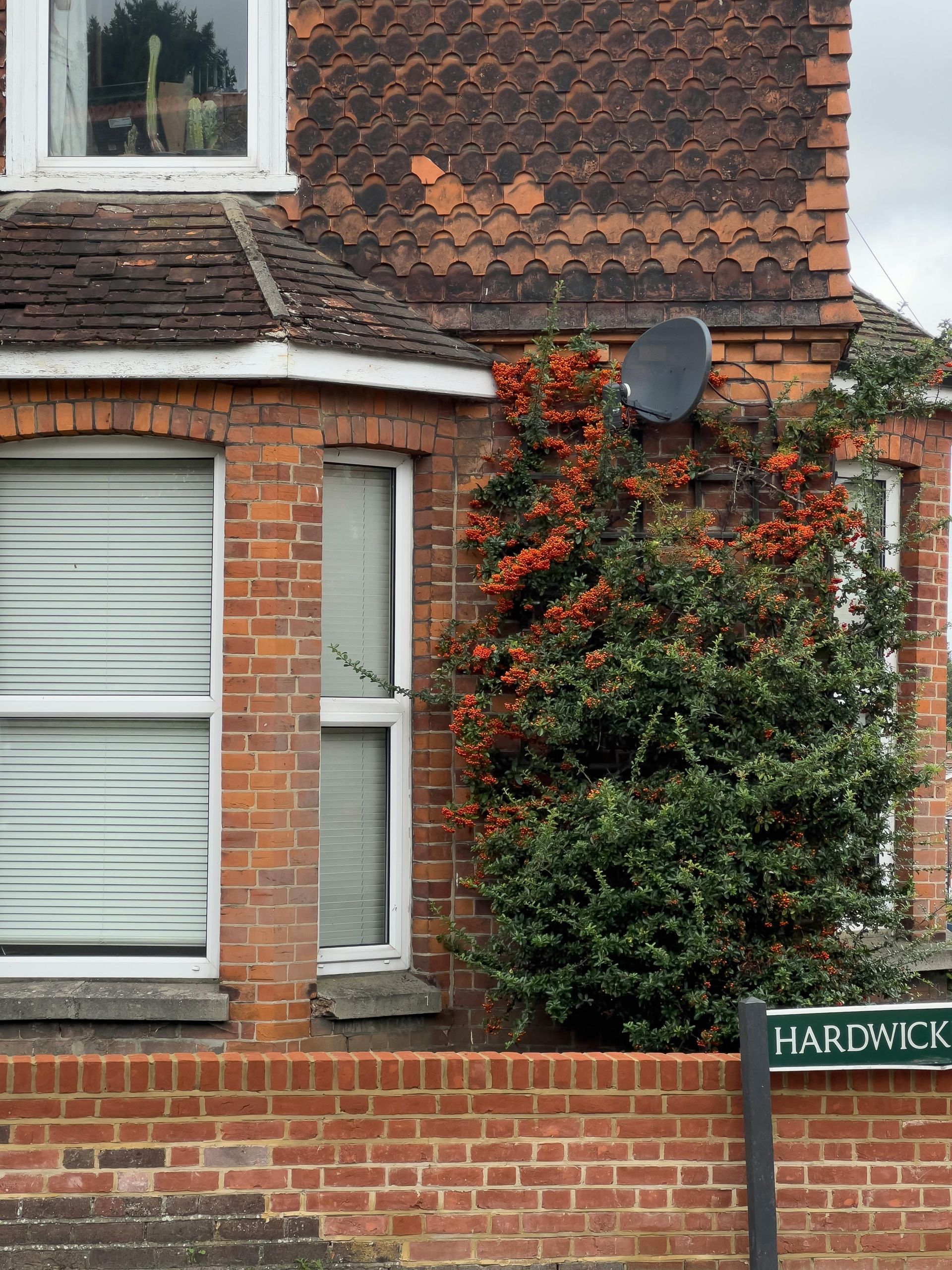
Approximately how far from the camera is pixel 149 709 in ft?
19.2

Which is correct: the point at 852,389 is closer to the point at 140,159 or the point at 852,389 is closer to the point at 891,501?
the point at 891,501

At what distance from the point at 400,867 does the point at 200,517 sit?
5.89 ft

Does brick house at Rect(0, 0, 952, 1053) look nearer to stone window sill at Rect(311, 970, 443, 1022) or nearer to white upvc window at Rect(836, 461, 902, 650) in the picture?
stone window sill at Rect(311, 970, 443, 1022)

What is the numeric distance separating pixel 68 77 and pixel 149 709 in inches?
124

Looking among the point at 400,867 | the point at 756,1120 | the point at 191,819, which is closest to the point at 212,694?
the point at 191,819

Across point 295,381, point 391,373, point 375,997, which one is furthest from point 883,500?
point 375,997

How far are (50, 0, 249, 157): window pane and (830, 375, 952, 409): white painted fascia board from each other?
3098 millimetres

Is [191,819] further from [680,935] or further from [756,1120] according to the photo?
[756,1120]

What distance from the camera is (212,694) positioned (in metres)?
5.84

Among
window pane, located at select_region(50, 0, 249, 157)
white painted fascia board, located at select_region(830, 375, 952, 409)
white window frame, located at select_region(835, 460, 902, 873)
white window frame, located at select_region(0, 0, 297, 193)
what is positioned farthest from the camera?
white window frame, located at select_region(835, 460, 902, 873)

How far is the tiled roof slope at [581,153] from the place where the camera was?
6.36 meters

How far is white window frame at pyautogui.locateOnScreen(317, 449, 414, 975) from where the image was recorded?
6105 mm

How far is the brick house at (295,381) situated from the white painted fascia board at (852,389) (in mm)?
337

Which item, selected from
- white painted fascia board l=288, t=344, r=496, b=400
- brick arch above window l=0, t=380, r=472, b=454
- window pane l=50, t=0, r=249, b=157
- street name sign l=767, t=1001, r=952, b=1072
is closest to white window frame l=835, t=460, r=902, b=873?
white painted fascia board l=288, t=344, r=496, b=400
